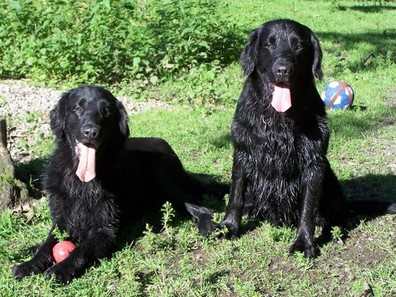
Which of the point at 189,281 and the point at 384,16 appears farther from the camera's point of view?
the point at 384,16

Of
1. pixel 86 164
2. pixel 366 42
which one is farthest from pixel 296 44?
pixel 366 42

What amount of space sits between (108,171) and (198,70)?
15.9 feet

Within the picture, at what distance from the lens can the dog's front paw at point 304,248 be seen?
4.58 metres

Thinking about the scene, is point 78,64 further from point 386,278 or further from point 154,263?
point 386,278

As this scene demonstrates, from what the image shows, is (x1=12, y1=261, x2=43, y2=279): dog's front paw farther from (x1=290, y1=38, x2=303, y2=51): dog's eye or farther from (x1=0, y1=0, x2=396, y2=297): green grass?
(x1=290, y1=38, x2=303, y2=51): dog's eye

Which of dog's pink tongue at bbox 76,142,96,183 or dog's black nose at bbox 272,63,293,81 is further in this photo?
dog's pink tongue at bbox 76,142,96,183

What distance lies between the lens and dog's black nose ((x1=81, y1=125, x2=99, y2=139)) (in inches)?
174

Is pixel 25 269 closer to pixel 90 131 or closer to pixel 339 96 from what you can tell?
pixel 90 131

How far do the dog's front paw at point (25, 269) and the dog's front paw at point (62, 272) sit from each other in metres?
0.09

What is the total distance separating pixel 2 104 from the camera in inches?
322

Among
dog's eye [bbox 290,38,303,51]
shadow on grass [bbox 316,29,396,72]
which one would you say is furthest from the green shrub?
dog's eye [bbox 290,38,303,51]

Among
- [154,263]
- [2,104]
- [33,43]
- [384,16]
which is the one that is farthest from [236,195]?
[384,16]

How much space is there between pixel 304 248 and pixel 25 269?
1.95 m

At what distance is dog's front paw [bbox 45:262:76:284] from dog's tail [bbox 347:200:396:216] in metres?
2.31
